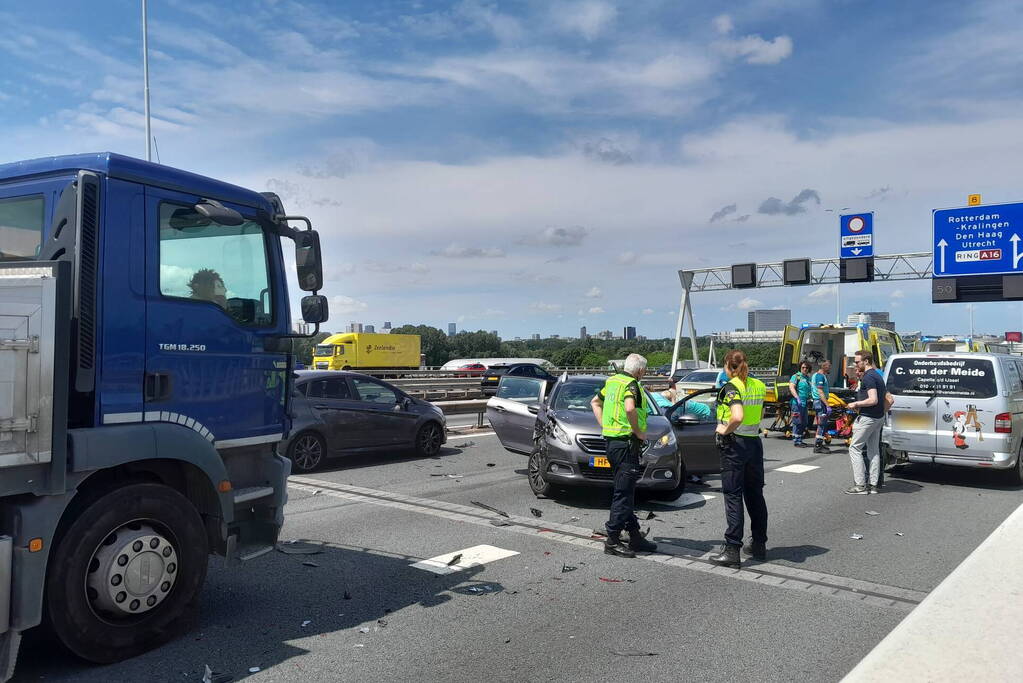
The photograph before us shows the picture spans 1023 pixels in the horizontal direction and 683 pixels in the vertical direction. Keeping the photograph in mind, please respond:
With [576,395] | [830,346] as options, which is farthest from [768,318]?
[576,395]

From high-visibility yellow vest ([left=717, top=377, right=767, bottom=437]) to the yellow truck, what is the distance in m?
41.1

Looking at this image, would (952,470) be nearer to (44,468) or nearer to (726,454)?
(726,454)

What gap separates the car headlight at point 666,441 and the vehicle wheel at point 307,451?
5379mm

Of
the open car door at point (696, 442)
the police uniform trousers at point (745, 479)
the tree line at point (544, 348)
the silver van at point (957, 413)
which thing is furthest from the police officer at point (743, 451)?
the tree line at point (544, 348)

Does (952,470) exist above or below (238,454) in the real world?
below

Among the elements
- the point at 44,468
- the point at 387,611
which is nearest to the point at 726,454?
the point at 387,611

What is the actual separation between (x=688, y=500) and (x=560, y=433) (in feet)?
6.36

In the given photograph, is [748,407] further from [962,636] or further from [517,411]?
[517,411]

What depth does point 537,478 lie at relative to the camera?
1002 centimetres

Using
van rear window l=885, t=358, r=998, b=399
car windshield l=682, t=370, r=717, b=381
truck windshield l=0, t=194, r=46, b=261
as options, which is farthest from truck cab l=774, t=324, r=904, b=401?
truck windshield l=0, t=194, r=46, b=261

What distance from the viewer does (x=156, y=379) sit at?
480 cm

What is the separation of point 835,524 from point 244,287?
665cm

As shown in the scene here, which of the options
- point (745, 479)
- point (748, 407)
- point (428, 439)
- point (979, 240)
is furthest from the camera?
point (979, 240)

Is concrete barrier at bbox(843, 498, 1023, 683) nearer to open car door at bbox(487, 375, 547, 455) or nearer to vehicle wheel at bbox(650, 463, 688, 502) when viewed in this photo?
vehicle wheel at bbox(650, 463, 688, 502)
